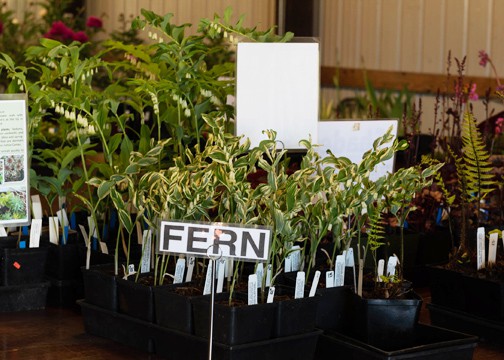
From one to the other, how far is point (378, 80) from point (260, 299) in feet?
19.8

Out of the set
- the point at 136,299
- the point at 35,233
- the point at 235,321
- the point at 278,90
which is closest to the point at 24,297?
the point at 35,233

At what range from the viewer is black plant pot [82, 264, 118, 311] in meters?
2.69

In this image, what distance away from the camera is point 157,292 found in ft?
8.32

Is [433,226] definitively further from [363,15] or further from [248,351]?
[363,15]

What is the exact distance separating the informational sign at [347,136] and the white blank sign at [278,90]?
0.28 m

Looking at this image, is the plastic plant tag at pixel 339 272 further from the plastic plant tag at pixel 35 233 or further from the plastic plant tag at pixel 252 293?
the plastic plant tag at pixel 35 233

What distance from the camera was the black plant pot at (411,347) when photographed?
7.81ft

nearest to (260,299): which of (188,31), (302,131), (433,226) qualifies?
(302,131)

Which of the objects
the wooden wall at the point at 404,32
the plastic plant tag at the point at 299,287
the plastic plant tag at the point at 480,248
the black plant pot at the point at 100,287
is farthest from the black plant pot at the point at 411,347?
the wooden wall at the point at 404,32

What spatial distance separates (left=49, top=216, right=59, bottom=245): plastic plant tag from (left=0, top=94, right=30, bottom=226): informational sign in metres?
0.19

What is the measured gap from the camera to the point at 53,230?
124 inches

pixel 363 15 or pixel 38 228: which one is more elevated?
pixel 363 15

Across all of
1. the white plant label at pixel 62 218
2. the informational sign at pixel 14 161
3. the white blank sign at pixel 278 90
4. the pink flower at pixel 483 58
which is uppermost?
the pink flower at pixel 483 58

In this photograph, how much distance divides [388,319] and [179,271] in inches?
22.7
